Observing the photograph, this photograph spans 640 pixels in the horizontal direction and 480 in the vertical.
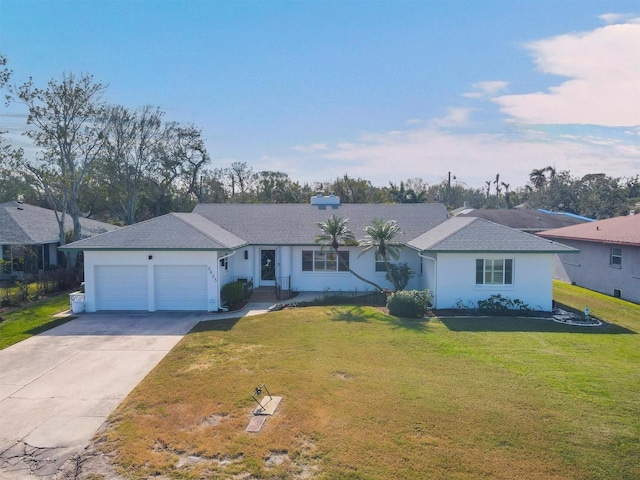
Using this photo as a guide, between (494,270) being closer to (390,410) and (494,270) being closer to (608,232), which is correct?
(608,232)

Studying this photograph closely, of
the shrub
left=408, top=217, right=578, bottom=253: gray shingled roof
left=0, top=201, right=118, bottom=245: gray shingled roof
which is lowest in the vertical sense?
the shrub

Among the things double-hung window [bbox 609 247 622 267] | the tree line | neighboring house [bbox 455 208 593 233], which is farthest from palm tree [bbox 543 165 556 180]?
double-hung window [bbox 609 247 622 267]

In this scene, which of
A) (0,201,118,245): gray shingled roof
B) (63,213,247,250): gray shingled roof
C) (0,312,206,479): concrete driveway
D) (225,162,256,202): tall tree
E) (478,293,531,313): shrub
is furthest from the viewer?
(225,162,256,202): tall tree

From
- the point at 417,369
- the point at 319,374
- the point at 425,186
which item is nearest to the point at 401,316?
the point at 417,369

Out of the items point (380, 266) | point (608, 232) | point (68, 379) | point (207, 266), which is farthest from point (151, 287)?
point (608, 232)

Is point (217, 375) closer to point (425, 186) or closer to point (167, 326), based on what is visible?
point (167, 326)

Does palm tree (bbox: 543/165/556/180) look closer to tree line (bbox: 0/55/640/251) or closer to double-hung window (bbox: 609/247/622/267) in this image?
tree line (bbox: 0/55/640/251)

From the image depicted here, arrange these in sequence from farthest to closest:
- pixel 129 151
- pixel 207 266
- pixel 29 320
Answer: pixel 129 151, pixel 207 266, pixel 29 320
